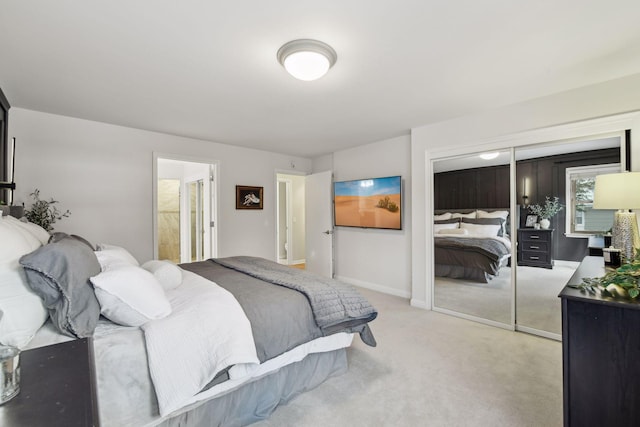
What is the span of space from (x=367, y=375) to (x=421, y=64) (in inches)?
94.0

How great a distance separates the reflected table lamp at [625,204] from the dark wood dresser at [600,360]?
0.90m

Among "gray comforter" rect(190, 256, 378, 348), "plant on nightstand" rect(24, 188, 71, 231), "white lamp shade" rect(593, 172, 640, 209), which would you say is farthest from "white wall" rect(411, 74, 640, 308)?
"plant on nightstand" rect(24, 188, 71, 231)

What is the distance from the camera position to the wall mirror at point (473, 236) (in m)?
3.20

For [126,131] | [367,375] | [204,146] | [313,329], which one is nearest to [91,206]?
[126,131]

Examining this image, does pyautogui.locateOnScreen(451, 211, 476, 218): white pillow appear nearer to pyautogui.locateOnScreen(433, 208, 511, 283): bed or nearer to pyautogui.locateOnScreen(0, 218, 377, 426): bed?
pyautogui.locateOnScreen(433, 208, 511, 283): bed

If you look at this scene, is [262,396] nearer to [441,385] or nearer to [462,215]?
[441,385]

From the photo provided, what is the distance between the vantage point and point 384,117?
340 cm

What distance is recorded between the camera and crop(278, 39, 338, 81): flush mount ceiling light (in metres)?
1.89

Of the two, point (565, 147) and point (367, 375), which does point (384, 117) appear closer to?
point (565, 147)

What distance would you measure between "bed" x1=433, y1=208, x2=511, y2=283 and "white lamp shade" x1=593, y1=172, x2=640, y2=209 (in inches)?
42.3

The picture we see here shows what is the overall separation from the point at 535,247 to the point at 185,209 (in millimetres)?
5813

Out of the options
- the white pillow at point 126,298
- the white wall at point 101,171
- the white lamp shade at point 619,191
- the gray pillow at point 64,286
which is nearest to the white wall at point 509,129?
the white lamp shade at point 619,191

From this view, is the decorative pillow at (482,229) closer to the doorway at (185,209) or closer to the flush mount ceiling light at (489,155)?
the flush mount ceiling light at (489,155)

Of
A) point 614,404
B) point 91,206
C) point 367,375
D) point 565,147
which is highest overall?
point 565,147
